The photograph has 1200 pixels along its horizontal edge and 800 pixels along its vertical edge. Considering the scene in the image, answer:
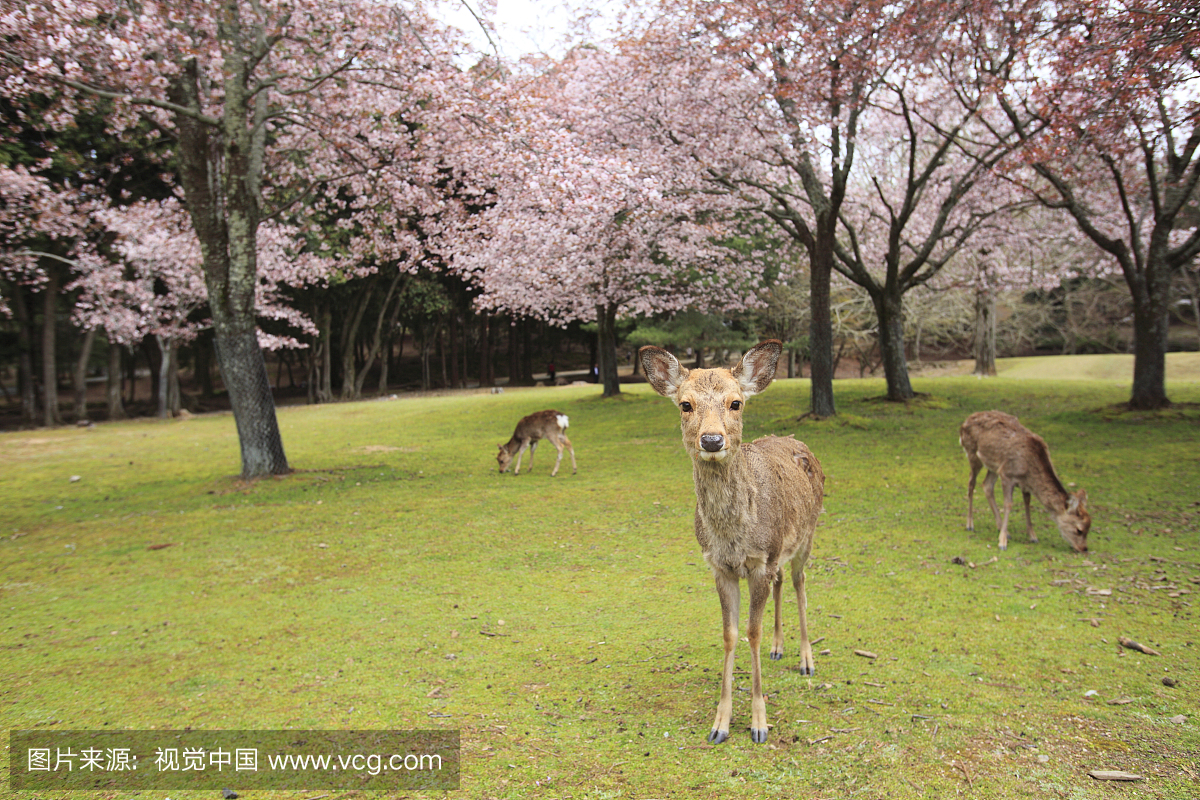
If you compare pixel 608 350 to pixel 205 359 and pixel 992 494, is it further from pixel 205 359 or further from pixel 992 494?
pixel 205 359

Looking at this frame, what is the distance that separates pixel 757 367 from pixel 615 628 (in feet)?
9.23

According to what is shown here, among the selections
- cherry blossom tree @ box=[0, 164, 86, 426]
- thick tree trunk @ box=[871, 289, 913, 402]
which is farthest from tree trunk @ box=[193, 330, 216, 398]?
thick tree trunk @ box=[871, 289, 913, 402]

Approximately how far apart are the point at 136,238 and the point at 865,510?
2716 centimetres

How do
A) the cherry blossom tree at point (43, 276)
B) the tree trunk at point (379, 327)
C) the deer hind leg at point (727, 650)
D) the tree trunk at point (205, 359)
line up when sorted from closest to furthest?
the deer hind leg at point (727, 650) → the cherry blossom tree at point (43, 276) → the tree trunk at point (379, 327) → the tree trunk at point (205, 359)

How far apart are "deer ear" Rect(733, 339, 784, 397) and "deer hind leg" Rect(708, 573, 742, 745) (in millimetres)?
1142

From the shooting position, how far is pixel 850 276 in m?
19.5

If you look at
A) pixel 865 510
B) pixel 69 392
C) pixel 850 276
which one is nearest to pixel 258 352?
pixel 865 510

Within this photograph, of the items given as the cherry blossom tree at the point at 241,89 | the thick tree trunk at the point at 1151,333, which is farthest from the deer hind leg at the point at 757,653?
the thick tree trunk at the point at 1151,333

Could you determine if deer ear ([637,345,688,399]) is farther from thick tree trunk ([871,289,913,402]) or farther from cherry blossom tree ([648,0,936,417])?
thick tree trunk ([871,289,913,402])

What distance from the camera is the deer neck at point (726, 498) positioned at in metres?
4.05

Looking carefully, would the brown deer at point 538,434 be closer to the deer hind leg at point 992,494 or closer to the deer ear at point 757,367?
the deer hind leg at point 992,494

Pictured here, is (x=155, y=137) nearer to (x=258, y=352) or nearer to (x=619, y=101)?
(x=258, y=352)

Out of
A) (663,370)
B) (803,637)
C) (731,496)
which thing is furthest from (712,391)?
(803,637)

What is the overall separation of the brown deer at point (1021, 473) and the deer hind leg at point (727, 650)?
5.25 meters
